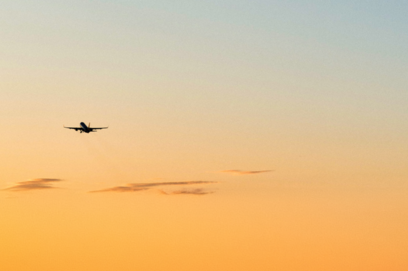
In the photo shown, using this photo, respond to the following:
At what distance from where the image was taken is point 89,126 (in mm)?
166000
